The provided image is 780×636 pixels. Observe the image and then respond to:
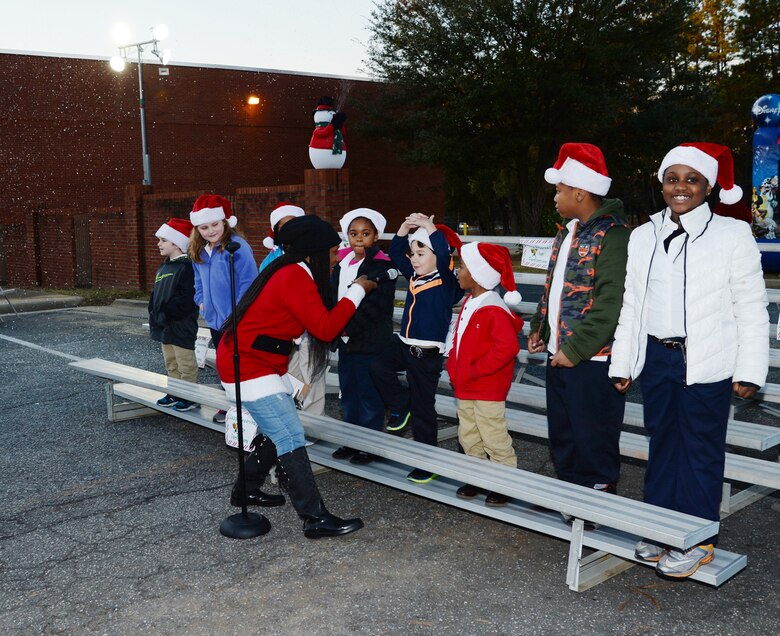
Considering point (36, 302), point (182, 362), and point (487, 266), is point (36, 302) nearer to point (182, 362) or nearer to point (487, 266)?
point (182, 362)

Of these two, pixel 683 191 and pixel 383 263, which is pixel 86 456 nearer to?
pixel 383 263

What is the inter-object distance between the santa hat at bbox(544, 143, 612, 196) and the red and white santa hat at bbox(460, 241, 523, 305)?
0.61 meters

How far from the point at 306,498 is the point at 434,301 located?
1401mm

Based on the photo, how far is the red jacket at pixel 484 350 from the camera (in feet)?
14.8

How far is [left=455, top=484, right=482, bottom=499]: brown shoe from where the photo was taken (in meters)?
4.48

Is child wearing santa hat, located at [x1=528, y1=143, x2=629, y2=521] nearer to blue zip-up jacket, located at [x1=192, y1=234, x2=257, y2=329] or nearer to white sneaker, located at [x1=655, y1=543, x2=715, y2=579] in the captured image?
white sneaker, located at [x1=655, y1=543, x2=715, y2=579]

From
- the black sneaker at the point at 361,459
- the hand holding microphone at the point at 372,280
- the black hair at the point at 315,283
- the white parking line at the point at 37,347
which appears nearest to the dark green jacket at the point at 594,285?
the hand holding microphone at the point at 372,280

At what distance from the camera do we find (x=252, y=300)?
4.33 meters

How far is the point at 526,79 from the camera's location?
28.1 m

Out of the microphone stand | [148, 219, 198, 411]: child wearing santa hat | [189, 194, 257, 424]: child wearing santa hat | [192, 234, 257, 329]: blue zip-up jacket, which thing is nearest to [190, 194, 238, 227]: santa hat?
[189, 194, 257, 424]: child wearing santa hat

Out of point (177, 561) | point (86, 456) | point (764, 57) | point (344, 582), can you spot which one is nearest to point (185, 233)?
point (86, 456)

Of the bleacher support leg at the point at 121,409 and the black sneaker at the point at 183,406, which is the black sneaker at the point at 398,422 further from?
the bleacher support leg at the point at 121,409

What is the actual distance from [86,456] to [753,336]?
15.1 ft

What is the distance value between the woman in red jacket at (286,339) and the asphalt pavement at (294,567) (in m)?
0.31
